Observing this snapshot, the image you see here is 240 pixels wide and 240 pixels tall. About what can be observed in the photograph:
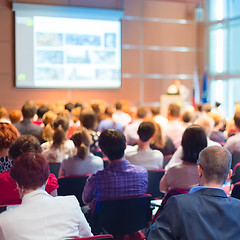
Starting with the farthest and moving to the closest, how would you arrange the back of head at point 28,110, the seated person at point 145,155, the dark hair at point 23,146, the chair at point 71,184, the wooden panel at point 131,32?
the wooden panel at point 131,32
the back of head at point 28,110
the seated person at point 145,155
the chair at point 71,184
the dark hair at point 23,146

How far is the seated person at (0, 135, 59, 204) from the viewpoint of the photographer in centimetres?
273

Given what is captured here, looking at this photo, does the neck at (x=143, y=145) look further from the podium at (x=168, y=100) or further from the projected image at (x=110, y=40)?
the projected image at (x=110, y=40)

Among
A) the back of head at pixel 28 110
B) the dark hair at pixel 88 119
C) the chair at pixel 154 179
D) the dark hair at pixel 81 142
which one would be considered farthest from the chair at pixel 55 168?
the back of head at pixel 28 110

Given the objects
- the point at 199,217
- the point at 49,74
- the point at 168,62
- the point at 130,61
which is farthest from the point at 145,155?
the point at 168,62

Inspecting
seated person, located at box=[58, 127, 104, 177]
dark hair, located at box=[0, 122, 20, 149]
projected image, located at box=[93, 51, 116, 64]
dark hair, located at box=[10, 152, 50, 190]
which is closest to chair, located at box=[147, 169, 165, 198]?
seated person, located at box=[58, 127, 104, 177]

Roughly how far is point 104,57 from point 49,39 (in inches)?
64.4

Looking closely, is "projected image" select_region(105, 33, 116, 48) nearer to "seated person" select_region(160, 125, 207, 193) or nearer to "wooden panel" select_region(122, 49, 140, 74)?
"wooden panel" select_region(122, 49, 140, 74)

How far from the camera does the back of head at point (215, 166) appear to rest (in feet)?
6.35

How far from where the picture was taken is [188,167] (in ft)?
10.6

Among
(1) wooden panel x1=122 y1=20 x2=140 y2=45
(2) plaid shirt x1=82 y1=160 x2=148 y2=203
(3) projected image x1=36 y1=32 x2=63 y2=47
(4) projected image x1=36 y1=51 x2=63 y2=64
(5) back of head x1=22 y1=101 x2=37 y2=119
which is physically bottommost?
(2) plaid shirt x1=82 y1=160 x2=148 y2=203

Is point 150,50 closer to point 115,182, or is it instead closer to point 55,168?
point 55,168

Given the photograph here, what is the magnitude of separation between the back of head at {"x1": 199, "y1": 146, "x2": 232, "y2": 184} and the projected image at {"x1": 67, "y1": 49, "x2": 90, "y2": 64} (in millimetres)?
9306

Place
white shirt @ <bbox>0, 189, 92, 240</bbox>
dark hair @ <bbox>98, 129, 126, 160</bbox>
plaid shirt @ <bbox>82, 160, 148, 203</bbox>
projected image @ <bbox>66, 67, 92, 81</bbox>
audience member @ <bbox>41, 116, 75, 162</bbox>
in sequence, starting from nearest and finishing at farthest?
white shirt @ <bbox>0, 189, 92, 240</bbox> < plaid shirt @ <bbox>82, 160, 148, 203</bbox> < dark hair @ <bbox>98, 129, 126, 160</bbox> < audience member @ <bbox>41, 116, 75, 162</bbox> < projected image @ <bbox>66, 67, 92, 81</bbox>

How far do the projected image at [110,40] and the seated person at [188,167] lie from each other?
8307 mm
